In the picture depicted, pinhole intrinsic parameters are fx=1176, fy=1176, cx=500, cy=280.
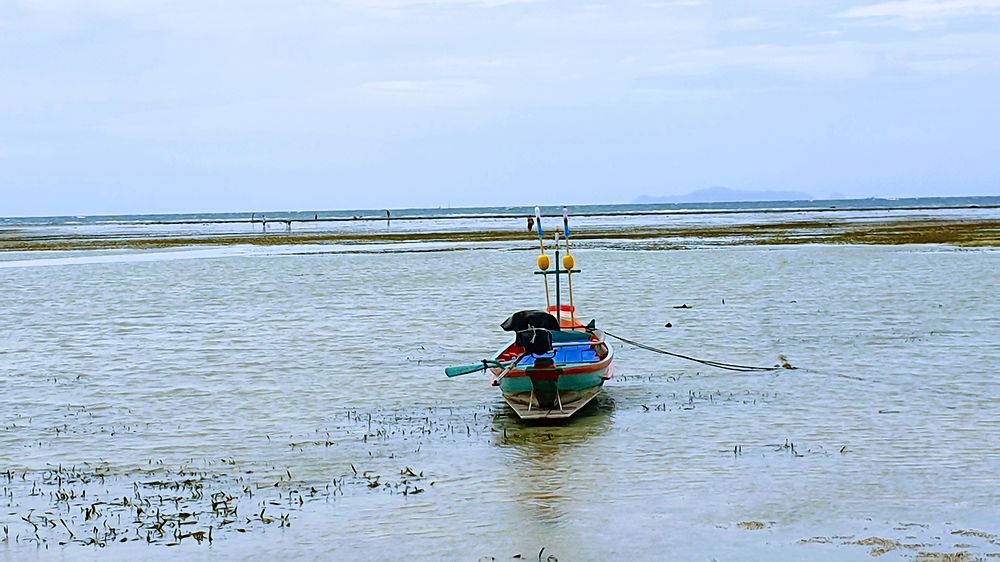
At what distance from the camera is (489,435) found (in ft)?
50.3

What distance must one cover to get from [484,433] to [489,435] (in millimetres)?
163

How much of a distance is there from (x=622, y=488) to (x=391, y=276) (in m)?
31.7

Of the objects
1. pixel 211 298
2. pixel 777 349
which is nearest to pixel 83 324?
pixel 211 298

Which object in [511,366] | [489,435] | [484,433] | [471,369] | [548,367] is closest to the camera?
[489,435]

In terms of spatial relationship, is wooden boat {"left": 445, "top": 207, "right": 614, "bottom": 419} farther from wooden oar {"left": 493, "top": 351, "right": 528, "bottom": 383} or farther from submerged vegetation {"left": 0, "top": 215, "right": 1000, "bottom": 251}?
submerged vegetation {"left": 0, "top": 215, "right": 1000, "bottom": 251}

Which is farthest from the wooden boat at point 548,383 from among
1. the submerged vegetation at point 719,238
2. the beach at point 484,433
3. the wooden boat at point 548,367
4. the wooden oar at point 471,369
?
the submerged vegetation at point 719,238

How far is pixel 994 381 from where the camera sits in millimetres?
18203

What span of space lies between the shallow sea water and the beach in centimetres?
5

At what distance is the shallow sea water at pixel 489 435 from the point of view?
10953 millimetres

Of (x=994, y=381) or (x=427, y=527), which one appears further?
(x=994, y=381)

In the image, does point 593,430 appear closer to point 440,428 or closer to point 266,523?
point 440,428

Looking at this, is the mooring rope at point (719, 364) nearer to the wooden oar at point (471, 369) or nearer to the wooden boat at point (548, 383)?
the wooden boat at point (548, 383)

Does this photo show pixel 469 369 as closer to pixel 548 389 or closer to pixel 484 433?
pixel 484 433

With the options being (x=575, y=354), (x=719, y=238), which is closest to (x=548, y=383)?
(x=575, y=354)
